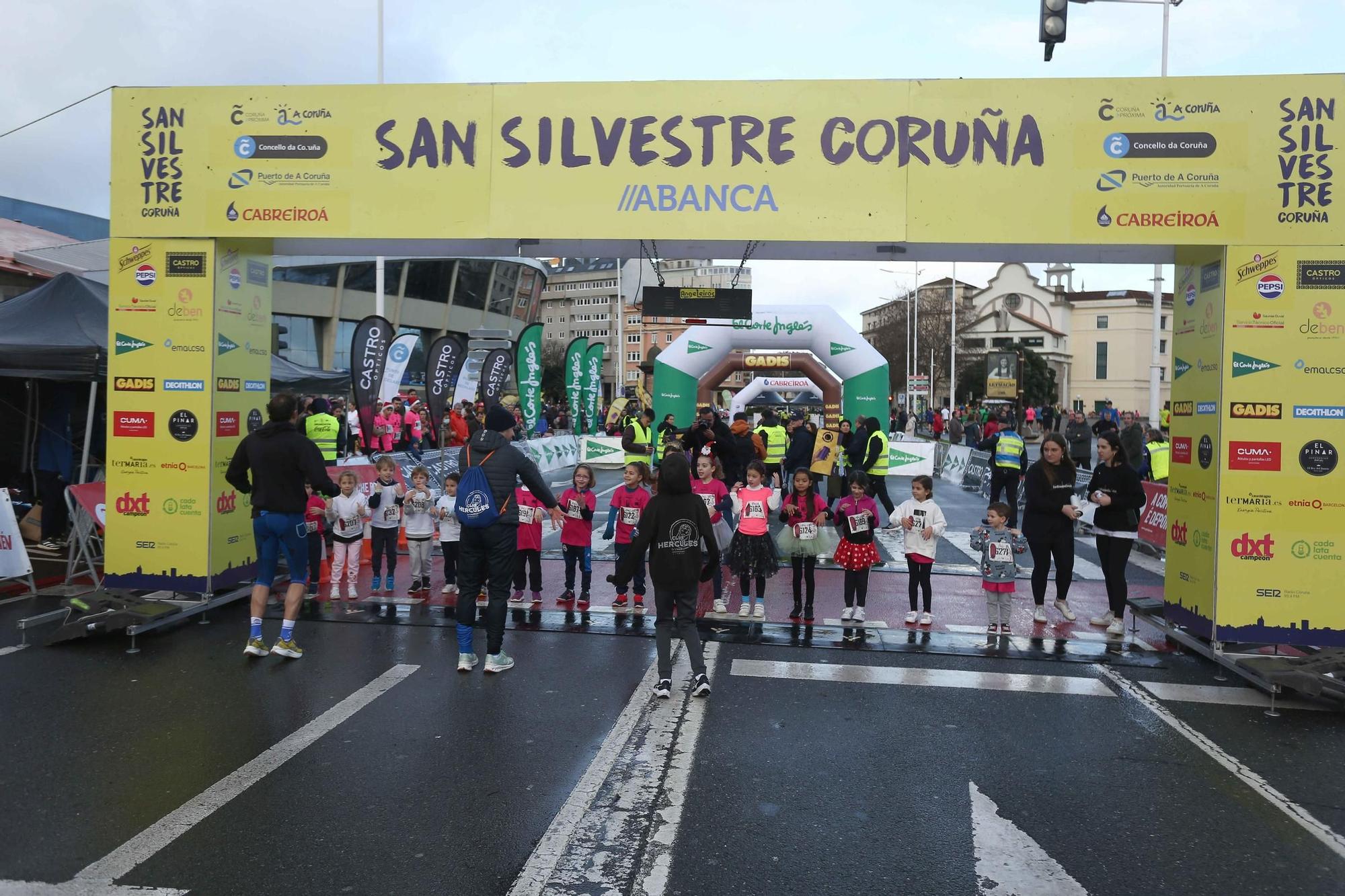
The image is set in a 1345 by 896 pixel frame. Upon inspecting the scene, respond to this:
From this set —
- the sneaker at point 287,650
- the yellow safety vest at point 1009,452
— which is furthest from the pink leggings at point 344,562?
the yellow safety vest at point 1009,452

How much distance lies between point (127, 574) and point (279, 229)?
3430mm

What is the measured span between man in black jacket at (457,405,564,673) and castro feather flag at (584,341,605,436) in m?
23.1

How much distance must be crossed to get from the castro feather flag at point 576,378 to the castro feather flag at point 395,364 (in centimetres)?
1142

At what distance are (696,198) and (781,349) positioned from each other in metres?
17.8

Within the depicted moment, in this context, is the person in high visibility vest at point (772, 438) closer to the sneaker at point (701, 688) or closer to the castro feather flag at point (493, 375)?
the castro feather flag at point (493, 375)

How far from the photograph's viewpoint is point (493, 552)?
6895 mm

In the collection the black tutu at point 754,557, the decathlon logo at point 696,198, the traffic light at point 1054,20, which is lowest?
the black tutu at point 754,557

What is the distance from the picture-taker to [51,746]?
17.5 feet

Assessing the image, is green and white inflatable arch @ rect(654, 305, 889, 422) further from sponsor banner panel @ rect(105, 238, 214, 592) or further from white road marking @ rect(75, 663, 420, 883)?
white road marking @ rect(75, 663, 420, 883)

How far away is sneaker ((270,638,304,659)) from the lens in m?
7.26

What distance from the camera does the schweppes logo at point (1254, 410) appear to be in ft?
23.4

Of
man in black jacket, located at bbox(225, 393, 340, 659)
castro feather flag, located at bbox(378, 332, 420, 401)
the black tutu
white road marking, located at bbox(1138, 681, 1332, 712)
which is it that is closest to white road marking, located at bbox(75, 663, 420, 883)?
man in black jacket, located at bbox(225, 393, 340, 659)

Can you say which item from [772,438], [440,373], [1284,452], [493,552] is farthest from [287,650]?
[440,373]

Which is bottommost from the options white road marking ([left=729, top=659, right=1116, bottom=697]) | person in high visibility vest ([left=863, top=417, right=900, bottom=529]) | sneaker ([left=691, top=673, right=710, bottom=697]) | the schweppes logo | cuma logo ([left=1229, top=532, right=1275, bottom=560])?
white road marking ([left=729, top=659, right=1116, bottom=697])
